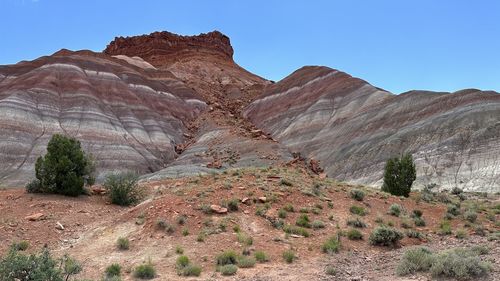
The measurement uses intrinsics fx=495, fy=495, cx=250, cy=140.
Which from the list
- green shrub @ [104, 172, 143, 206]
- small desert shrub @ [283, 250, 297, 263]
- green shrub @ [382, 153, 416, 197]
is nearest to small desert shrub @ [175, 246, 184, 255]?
small desert shrub @ [283, 250, 297, 263]

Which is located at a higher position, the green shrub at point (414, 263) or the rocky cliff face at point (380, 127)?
the rocky cliff face at point (380, 127)

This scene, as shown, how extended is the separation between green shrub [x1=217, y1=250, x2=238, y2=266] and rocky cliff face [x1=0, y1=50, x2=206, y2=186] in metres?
34.4

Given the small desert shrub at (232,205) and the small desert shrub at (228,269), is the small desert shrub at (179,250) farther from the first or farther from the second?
the small desert shrub at (232,205)

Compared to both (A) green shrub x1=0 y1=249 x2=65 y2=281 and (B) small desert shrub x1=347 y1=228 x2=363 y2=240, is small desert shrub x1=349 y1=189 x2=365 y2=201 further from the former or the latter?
(A) green shrub x1=0 y1=249 x2=65 y2=281

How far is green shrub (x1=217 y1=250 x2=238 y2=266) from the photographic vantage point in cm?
1397

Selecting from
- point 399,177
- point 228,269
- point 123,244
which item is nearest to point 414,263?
point 228,269

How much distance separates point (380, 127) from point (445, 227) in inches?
1527

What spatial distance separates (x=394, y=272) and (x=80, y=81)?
61.7 m

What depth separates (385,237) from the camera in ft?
53.0

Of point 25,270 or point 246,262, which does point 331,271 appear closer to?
point 246,262

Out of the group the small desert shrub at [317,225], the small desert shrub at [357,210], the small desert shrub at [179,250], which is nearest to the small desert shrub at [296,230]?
the small desert shrub at [317,225]

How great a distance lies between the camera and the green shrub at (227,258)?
14.0 m

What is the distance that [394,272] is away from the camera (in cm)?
1188

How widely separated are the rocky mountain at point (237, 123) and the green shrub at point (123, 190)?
16501 mm
